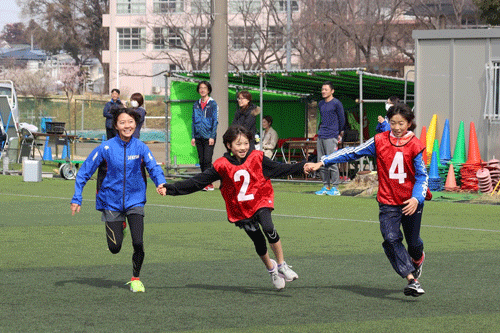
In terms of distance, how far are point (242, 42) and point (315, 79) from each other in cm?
3629

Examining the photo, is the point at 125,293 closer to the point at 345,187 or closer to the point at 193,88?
the point at 345,187

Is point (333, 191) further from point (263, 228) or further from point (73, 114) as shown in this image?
point (73, 114)

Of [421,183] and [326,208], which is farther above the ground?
[421,183]

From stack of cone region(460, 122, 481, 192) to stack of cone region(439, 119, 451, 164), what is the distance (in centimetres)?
53

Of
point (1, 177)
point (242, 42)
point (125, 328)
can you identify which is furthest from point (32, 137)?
point (242, 42)

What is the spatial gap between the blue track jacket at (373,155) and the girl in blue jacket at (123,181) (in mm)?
1455

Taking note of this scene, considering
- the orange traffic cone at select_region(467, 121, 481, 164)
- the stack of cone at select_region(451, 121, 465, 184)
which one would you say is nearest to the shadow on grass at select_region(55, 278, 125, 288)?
the orange traffic cone at select_region(467, 121, 481, 164)

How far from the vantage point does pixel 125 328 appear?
6.21 m

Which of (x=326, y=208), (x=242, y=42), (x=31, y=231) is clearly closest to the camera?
(x=31, y=231)

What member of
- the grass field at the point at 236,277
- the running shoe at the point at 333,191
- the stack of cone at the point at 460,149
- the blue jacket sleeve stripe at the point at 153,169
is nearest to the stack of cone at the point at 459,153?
the stack of cone at the point at 460,149

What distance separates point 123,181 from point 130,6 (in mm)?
73094

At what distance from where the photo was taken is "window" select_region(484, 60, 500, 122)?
17297mm

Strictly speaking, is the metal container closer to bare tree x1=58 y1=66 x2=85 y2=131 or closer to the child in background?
the child in background

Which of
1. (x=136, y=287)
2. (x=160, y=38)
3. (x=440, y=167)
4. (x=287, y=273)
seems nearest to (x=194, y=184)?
(x=136, y=287)
